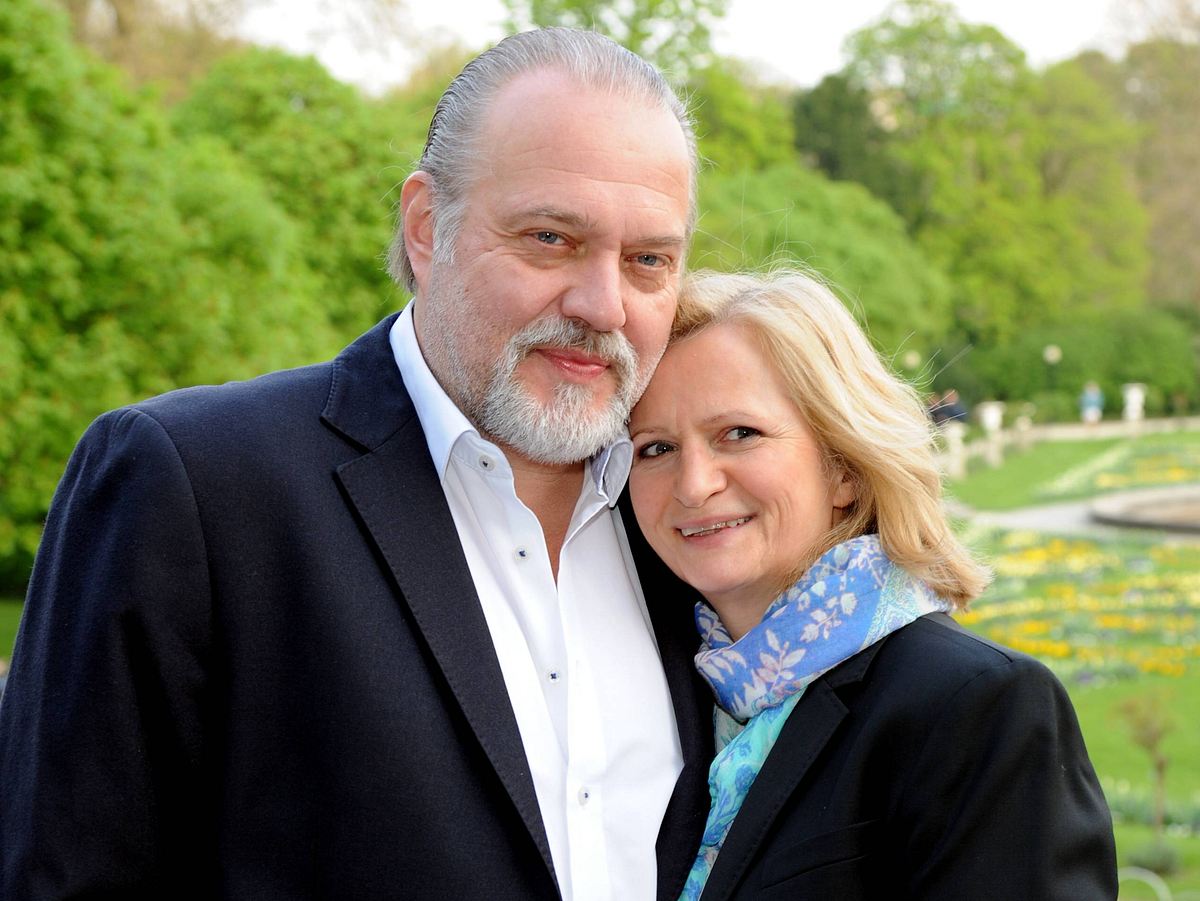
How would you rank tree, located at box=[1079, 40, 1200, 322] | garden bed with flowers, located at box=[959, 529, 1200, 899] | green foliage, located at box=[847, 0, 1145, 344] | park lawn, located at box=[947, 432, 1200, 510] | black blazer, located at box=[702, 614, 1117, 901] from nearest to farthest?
1. black blazer, located at box=[702, 614, 1117, 901]
2. garden bed with flowers, located at box=[959, 529, 1200, 899]
3. park lawn, located at box=[947, 432, 1200, 510]
4. green foliage, located at box=[847, 0, 1145, 344]
5. tree, located at box=[1079, 40, 1200, 322]

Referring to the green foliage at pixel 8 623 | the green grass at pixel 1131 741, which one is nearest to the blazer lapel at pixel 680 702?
the green grass at pixel 1131 741

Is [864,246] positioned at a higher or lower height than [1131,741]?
higher

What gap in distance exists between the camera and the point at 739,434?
2771 mm

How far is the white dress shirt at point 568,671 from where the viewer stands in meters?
2.45

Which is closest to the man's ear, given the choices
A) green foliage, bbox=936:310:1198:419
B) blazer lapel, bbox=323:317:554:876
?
blazer lapel, bbox=323:317:554:876

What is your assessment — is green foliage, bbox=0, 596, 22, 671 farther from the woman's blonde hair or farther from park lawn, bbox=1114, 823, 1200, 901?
the woman's blonde hair

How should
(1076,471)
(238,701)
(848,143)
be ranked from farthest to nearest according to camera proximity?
(848,143) < (1076,471) < (238,701)

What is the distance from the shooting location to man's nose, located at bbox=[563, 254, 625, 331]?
2.52 metres

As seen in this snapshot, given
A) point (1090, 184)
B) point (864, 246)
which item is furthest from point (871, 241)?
point (1090, 184)

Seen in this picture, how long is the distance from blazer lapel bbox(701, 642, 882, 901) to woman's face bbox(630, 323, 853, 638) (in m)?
0.29

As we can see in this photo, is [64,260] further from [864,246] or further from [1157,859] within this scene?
[864,246]

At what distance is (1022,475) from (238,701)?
30.8 meters

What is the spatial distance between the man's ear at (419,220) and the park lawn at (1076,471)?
24497mm

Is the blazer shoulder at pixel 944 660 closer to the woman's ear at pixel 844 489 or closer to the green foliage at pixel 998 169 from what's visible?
the woman's ear at pixel 844 489
